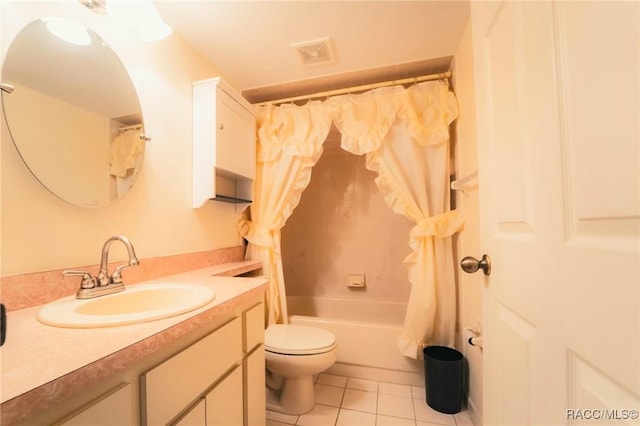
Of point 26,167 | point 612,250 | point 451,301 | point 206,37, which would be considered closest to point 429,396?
point 451,301

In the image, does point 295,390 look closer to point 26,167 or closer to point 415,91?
point 26,167

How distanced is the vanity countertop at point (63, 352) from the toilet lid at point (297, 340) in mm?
766

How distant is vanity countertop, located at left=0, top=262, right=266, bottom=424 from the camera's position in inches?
15.4

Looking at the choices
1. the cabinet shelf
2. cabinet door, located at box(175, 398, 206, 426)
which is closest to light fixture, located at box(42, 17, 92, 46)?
the cabinet shelf

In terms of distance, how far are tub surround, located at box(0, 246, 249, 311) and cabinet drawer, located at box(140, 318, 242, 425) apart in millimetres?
542

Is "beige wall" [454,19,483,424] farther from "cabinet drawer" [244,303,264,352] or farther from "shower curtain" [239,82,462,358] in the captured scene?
"cabinet drawer" [244,303,264,352]

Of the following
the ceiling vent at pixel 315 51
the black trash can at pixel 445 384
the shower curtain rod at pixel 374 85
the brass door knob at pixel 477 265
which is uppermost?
the ceiling vent at pixel 315 51

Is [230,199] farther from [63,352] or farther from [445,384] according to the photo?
[445,384]

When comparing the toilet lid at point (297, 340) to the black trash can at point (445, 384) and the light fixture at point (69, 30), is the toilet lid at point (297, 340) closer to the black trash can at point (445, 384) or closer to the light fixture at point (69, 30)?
the black trash can at point (445, 384)

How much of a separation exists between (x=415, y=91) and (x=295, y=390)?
204 centimetres

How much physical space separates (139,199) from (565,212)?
1.48 metres

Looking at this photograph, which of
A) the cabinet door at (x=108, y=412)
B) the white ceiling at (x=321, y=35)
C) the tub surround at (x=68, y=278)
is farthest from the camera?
the white ceiling at (x=321, y=35)

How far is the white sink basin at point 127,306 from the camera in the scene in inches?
24.6

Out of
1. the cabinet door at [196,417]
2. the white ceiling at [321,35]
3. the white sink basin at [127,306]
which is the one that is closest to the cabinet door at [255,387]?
the cabinet door at [196,417]
